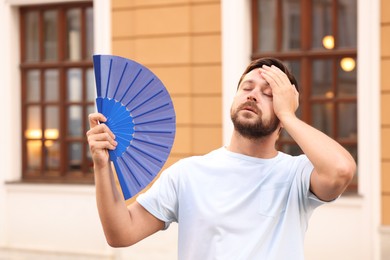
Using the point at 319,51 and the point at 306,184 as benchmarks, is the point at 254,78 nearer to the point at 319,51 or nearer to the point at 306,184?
the point at 306,184

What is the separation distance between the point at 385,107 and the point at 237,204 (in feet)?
15.7

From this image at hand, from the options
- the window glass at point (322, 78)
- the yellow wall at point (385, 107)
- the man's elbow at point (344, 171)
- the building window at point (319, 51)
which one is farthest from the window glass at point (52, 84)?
the man's elbow at point (344, 171)

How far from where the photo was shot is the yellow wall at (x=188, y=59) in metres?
7.73

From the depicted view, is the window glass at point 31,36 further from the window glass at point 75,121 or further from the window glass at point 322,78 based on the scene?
the window glass at point 322,78

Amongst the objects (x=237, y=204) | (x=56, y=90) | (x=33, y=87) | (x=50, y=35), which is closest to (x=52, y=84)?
(x=56, y=90)

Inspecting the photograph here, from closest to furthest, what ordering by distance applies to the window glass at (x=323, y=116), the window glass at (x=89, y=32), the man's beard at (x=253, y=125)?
the man's beard at (x=253, y=125), the window glass at (x=323, y=116), the window glass at (x=89, y=32)

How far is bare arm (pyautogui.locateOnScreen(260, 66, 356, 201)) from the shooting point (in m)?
2.39

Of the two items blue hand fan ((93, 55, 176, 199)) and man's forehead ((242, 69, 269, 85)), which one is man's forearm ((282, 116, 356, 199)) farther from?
blue hand fan ((93, 55, 176, 199))

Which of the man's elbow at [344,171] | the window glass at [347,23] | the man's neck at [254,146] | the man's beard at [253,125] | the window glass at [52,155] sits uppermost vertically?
the window glass at [347,23]

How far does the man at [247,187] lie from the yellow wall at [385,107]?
457 centimetres

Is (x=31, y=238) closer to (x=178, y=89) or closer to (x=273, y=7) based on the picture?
(x=178, y=89)

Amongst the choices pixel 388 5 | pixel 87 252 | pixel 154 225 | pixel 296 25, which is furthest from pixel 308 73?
pixel 154 225

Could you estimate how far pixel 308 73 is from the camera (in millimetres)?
7605

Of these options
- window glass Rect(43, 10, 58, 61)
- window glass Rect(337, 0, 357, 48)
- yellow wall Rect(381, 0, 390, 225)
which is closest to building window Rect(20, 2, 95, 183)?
window glass Rect(43, 10, 58, 61)
